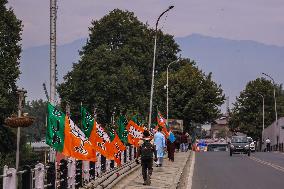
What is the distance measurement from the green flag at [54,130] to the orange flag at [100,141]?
4235 mm

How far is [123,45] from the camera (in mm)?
85938

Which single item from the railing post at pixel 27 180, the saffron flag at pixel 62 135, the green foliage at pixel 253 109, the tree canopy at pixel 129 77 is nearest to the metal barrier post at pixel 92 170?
the saffron flag at pixel 62 135

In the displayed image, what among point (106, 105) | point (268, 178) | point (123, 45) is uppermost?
point (123, 45)

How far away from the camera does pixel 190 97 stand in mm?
89250

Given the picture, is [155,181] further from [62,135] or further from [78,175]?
[62,135]

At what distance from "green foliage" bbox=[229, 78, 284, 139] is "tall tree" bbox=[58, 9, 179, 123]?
35214 millimetres

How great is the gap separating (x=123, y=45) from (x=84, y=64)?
26.2ft

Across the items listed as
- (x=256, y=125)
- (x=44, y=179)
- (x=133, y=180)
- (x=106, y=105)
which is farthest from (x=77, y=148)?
(x=256, y=125)

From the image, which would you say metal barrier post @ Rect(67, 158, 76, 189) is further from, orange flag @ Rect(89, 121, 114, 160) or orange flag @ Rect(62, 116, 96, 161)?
orange flag @ Rect(89, 121, 114, 160)

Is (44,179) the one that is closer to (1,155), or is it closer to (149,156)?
(149,156)

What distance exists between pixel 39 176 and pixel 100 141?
6782mm

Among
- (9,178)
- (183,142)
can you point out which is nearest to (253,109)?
(183,142)

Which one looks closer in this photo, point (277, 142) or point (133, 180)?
point (133, 180)

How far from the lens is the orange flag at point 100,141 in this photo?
65.5ft
